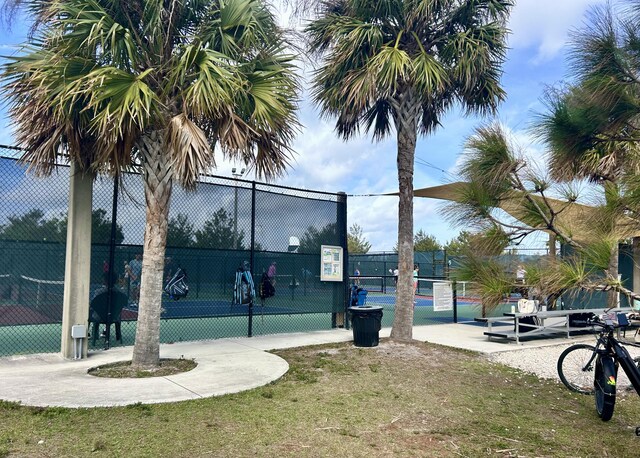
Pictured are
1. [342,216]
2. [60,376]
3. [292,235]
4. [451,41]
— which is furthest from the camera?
[342,216]

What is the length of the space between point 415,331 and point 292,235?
3.93m

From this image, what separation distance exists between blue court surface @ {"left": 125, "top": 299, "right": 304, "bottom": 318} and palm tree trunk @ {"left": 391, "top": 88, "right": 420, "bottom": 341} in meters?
2.46

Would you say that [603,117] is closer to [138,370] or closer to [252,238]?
[138,370]

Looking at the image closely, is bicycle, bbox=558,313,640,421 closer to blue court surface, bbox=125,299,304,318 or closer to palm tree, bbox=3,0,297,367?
palm tree, bbox=3,0,297,367

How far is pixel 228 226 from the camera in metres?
10.1

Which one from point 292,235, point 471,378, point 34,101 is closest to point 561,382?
point 471,378

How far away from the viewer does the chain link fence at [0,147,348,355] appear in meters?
7.80

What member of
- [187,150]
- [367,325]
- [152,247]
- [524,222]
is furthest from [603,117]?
[367,325]

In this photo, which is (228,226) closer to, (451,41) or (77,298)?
(77,298)

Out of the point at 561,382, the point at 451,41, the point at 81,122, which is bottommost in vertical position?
the point at 561,382

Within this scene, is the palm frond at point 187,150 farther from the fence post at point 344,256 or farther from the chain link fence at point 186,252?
the fence post at point 344,256

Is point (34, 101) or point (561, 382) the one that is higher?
point (34, 101)

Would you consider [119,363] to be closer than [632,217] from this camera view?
No

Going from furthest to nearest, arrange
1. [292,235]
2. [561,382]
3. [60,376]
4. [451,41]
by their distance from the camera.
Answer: [292,235], [451,41], [561,382], [60,376]
